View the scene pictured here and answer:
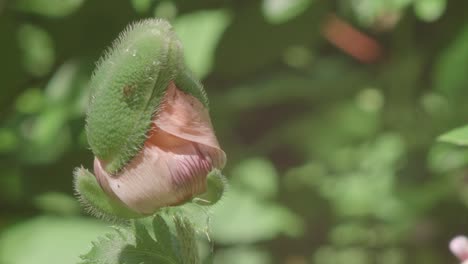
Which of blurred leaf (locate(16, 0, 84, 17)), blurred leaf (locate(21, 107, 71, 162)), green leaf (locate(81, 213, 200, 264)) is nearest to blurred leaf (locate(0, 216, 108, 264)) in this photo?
blurred leaf (locate(21, 107, 71, 162))

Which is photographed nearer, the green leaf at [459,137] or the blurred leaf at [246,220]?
the green leaf at [459,137]

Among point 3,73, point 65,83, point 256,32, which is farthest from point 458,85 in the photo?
point 3,73

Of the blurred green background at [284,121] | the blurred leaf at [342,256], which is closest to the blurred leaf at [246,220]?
the blurred green background at [284,121]

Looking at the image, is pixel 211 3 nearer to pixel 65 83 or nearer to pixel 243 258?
pixel 65 83

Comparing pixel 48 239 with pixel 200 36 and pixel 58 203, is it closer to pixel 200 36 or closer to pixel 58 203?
pixel 58 203

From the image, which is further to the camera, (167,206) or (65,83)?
(65,83)

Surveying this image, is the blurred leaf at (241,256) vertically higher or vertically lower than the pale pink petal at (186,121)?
lower

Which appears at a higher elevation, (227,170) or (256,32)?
(256,32)

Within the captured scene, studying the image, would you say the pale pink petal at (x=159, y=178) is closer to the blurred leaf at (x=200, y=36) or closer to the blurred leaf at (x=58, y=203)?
the blurred leaf at (x=200, y=36)
